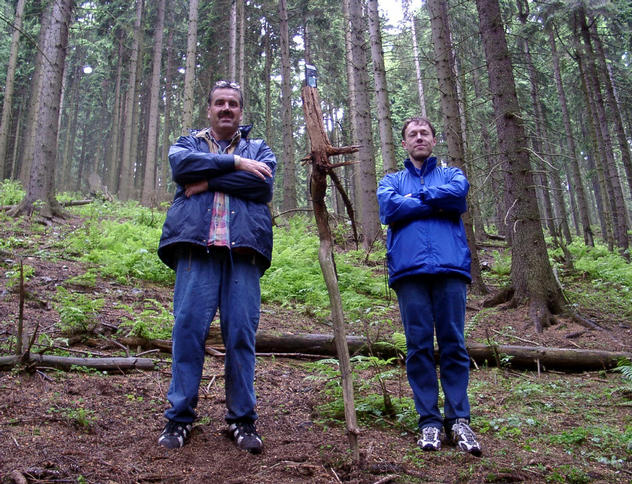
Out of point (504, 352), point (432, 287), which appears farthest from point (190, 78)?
point (432, 287)

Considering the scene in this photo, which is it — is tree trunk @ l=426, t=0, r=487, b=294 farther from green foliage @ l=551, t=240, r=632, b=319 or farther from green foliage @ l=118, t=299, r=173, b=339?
green foliage @ l=118, t=299, r=173, b=339

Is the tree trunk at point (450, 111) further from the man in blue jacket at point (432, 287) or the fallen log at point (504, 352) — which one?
the man in blue jacket at point (432, 287)

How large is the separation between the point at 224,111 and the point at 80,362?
2.66 metres

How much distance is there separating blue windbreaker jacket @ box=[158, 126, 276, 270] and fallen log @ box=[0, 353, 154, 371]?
1.59 meters

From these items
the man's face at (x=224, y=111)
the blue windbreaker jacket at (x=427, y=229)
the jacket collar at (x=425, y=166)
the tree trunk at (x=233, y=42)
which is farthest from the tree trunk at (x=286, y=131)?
the blue windbreaker jacket at (x=427, y=229)

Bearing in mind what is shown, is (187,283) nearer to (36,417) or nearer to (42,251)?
(36,417)

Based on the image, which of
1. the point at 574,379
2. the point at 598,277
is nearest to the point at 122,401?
the point at 574,379

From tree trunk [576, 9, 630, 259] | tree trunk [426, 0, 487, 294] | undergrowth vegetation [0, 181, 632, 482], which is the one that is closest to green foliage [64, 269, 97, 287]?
undergrowth vegetation [0, 181, 632, 482]

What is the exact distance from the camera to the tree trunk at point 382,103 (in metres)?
12.3

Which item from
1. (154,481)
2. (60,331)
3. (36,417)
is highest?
(60,331)

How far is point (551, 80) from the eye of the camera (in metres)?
24.1

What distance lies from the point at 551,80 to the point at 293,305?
22664 millimetres

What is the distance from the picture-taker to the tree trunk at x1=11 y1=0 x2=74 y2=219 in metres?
11.5

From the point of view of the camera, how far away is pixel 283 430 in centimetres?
340
